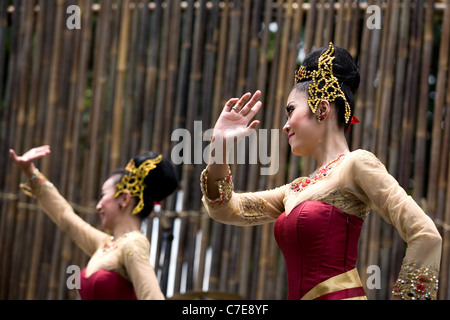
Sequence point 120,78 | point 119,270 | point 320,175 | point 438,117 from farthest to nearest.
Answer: point 120,78 < point 438,117 < point 119,270 < point 320,175

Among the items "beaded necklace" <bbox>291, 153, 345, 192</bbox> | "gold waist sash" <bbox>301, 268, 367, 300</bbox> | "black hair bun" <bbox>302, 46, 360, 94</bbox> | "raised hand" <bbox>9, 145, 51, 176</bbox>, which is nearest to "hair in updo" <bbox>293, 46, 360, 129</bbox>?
"black hair bun" <bbox>302, 46, 360, 94</bbox>

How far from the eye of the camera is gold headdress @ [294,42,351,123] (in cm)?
226

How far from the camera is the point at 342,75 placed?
2.29 m

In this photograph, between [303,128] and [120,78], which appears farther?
[120,78]

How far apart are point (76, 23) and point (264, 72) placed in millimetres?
1198

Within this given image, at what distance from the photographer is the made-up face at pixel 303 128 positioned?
2.27 meters

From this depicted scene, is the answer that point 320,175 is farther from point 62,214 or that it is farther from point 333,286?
point 62,214

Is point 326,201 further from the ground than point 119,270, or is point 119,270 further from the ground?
point 326,201

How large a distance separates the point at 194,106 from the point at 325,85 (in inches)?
76.1

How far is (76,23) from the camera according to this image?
443cm

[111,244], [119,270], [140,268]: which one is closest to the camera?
[140,268]

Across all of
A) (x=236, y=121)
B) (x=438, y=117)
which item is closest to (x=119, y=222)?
(x=236, y=121)
